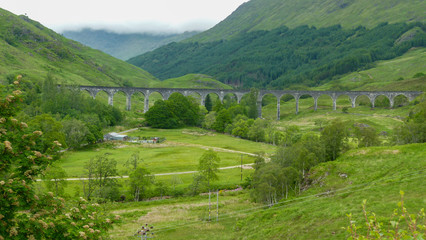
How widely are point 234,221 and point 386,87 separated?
176214 millimetres

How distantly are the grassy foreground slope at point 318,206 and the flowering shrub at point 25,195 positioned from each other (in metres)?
16.2

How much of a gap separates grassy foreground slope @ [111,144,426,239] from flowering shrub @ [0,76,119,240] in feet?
53.2

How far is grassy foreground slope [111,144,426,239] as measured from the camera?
2369 centimetres

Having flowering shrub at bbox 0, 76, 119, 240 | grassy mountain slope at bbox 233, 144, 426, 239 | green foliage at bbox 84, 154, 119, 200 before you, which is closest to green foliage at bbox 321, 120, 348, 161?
grassy mountain slope at bbox 233, 144, 426, 239

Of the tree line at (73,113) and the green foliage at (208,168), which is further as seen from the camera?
the tree line at (73,113)

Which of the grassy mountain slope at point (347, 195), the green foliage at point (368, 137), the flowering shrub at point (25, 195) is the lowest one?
the grassy mountain slope at point (347, 195)

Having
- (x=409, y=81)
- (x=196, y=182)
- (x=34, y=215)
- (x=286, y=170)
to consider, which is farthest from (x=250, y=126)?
(x=409, y=81)

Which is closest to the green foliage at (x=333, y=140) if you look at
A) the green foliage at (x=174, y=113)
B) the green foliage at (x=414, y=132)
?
the green foliage at (x=414, y=132)

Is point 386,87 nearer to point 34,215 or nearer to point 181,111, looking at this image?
point 181,111

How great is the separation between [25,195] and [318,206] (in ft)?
79.2

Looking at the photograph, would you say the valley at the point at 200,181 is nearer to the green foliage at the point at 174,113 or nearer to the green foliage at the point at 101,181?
the green foliage at the point at 101,181

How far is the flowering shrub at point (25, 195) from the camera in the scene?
32.8 ft

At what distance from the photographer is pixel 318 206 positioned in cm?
2845

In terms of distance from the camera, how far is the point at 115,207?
42469 millimetres
